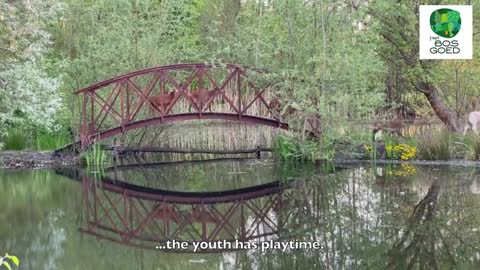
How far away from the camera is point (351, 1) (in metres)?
12.0

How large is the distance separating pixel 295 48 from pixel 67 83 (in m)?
5.59

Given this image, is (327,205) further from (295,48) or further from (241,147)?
(241,147)

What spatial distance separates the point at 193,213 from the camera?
25.4 ft

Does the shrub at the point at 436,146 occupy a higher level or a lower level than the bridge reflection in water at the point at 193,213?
higher

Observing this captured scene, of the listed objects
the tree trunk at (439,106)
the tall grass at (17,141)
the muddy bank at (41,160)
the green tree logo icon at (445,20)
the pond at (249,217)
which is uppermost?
the green tree logo icon at (445,20)

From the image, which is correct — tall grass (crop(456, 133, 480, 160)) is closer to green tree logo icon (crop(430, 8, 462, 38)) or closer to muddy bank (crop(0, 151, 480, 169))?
muddy bank (crop(0, 151, 480, 169))

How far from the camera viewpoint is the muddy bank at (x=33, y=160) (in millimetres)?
12141

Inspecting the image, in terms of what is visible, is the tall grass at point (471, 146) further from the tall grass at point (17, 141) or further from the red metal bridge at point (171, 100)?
the tall grass at point (17, 141)

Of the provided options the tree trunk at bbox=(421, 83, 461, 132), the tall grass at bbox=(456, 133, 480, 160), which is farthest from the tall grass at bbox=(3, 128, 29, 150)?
the tall grass at bbox=(456, 133, 480, 160)

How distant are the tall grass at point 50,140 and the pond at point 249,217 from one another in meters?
2.11

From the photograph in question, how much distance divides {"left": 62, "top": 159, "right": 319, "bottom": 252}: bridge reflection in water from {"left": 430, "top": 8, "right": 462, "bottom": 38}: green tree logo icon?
461 centimetres

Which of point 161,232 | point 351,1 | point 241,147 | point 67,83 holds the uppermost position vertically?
point 351,1

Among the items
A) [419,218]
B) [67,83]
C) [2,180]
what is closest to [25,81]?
[2,180]

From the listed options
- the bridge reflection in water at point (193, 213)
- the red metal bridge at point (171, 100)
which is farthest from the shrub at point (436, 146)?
the bridge reflection in water at point (193, 213)
